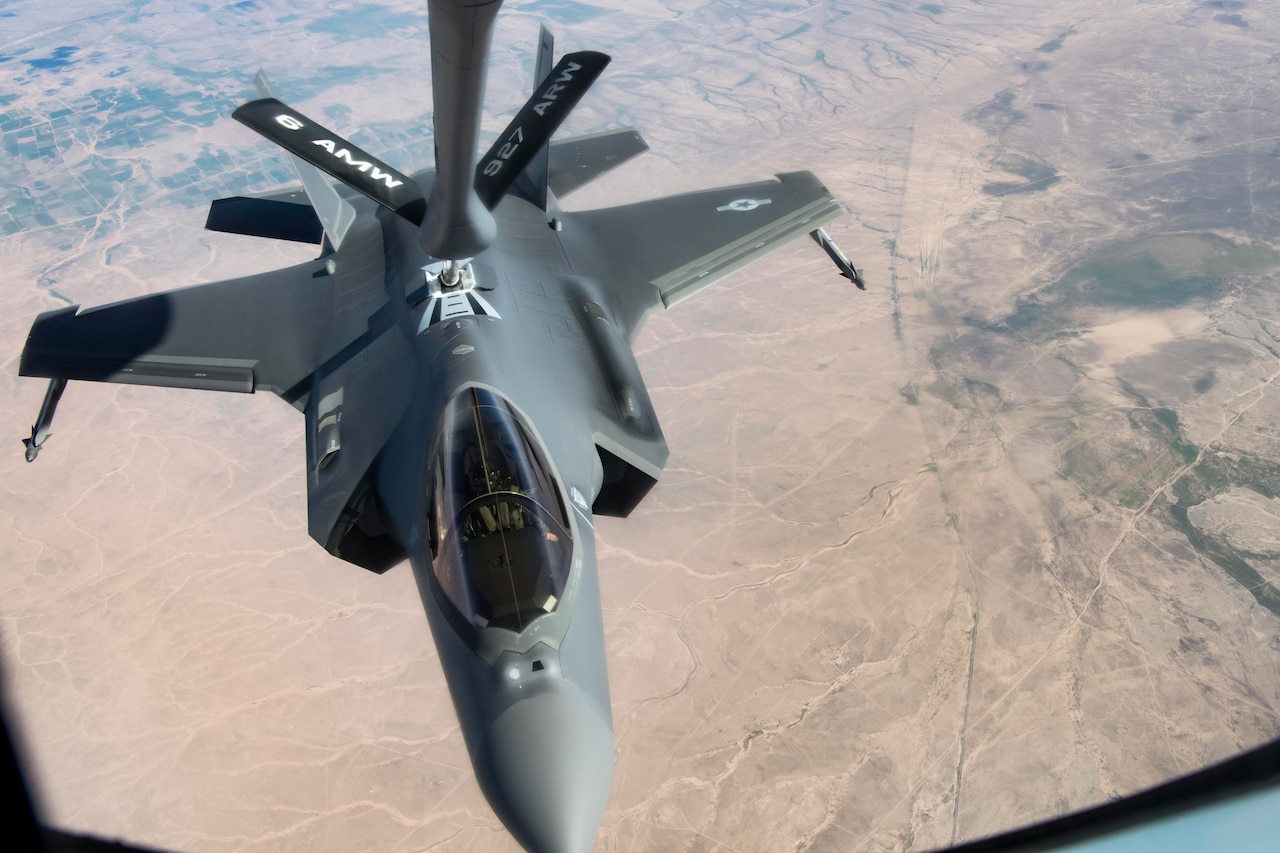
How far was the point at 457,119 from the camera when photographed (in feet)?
19.7

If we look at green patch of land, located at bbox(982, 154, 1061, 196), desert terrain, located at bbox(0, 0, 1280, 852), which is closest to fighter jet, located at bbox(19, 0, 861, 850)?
desert terrain, located at bbox(0, 0, 1280, 852)

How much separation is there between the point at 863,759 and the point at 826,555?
23.7 feet

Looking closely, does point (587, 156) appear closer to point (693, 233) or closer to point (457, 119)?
point (693, 233)

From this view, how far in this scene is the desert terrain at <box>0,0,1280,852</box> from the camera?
20188 mm

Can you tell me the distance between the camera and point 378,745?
20.9m

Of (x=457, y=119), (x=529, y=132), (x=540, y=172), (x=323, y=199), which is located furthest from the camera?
(x=540, y=172)

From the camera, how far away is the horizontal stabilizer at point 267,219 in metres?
14.5

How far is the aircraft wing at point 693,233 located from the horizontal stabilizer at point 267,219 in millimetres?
5701

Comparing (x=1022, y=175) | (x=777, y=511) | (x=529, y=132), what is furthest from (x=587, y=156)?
(x=1022, y=175)

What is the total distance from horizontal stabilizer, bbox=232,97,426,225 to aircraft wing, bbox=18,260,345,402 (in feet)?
14.2

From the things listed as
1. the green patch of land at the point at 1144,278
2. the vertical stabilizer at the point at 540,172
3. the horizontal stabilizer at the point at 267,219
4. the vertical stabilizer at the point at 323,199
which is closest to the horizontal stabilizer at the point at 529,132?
the vertical stabilizer at the point at 540,172

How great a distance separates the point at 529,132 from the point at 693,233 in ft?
22.1

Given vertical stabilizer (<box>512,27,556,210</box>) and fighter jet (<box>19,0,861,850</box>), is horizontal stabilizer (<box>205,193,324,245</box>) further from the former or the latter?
vertical stabilizer (<box>512,27,556,210</box>)

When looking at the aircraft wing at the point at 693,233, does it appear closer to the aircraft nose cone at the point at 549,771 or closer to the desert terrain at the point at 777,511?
the aircraft nose cone at the point at 549,771
